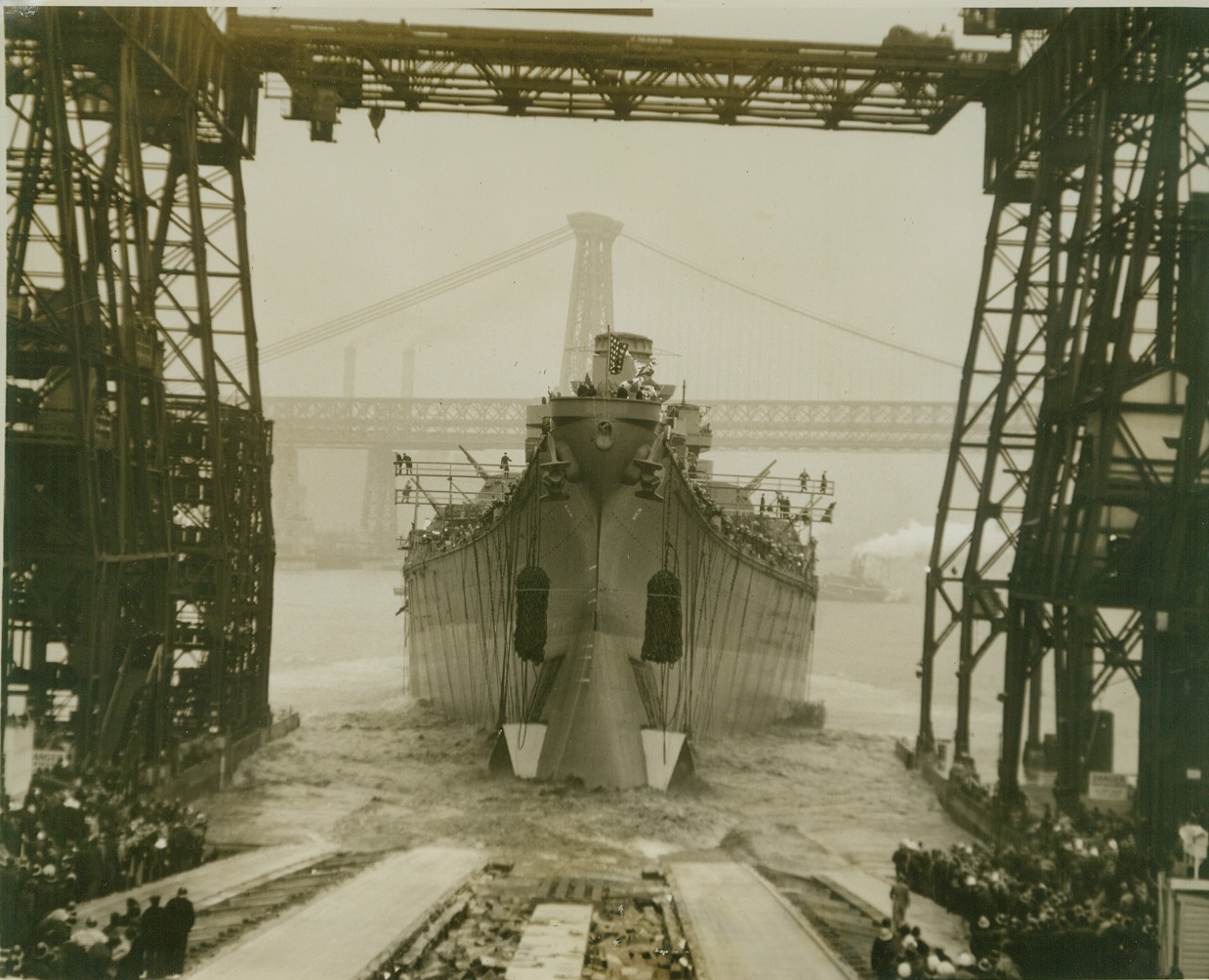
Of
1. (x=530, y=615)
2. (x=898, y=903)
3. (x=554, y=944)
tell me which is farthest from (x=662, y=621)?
(x=554, y=944)

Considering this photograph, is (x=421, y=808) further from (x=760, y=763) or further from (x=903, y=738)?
(x=903, y=738)

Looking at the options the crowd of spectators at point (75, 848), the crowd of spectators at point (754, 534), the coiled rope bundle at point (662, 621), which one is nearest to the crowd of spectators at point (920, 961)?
the coiled rope bundle at point (662, 621)

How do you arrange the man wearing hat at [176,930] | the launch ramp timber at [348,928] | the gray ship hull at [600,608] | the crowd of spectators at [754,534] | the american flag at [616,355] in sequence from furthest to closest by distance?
the crowd of spectators at [754,534] < the gray ship hull at [600,608] < the american flag at [616,355] < the launch ramp timber at [348,928] < the man wearing hat at [176,930]

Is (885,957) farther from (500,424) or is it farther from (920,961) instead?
(500,424)

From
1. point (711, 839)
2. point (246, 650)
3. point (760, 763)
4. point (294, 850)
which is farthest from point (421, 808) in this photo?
point (760, 763)

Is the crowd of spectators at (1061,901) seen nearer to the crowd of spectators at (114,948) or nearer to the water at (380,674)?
the water at (380,674)

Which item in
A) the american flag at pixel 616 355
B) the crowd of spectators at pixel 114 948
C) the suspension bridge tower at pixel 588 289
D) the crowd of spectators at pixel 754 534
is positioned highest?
the suspension bridge tower at pixel 588 289

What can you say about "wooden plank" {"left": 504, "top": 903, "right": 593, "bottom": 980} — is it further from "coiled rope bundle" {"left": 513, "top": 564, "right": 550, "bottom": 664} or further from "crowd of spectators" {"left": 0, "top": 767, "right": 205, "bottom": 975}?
"coiled rope bundle" {"left": 513, "top": 564, "right": 550, "bottom": 664}

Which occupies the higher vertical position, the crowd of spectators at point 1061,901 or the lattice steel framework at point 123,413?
the lattice steel framework at point 123,413
